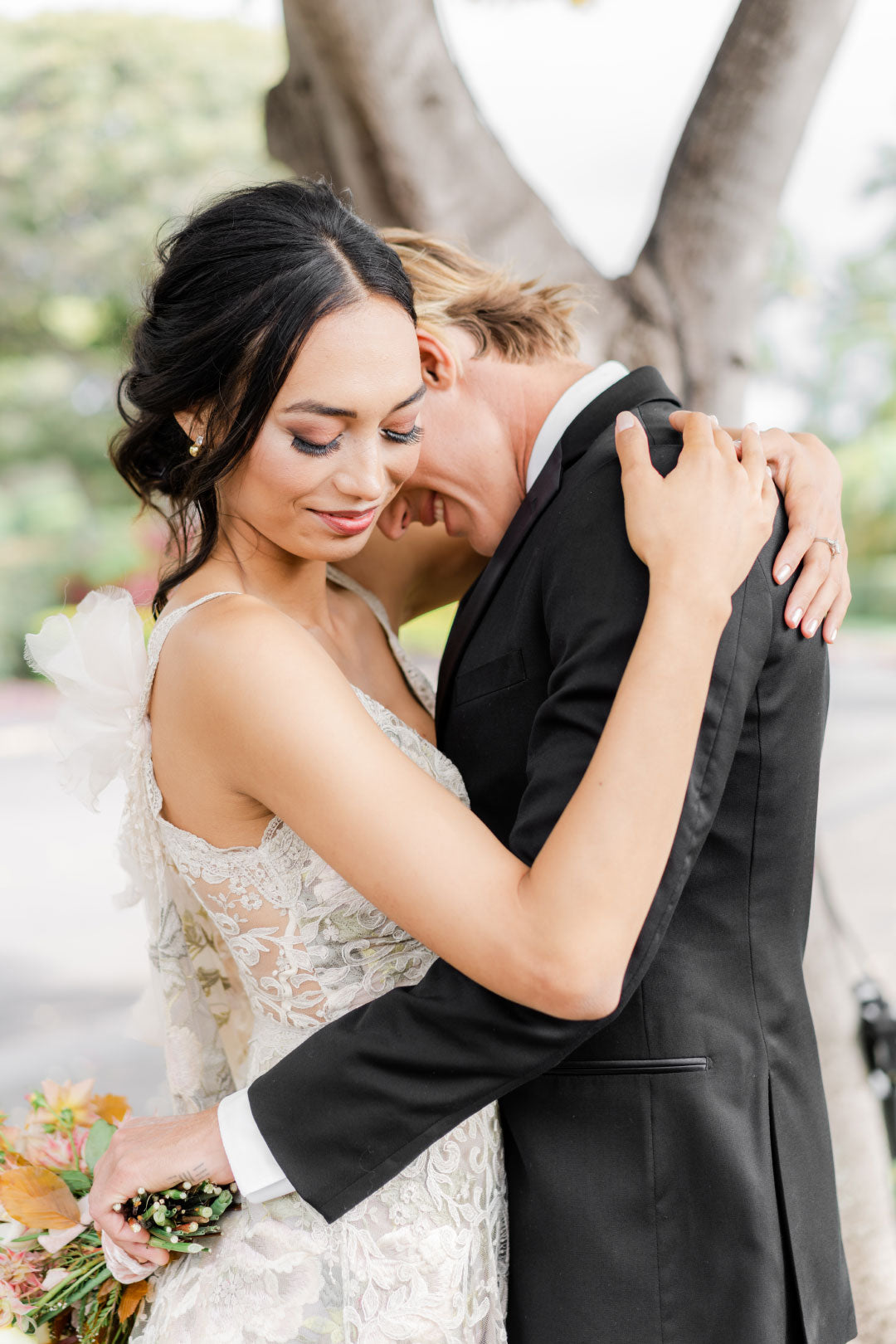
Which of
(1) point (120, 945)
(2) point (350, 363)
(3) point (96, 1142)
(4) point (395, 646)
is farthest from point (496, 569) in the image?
(1) point (120, 945)

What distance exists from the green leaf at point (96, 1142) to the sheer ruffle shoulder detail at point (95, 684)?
55 cm

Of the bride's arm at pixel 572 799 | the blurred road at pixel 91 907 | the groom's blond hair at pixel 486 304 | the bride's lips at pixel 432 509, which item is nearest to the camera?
the bride's arm at pixel 572 799

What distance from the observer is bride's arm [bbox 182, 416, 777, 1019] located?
1.37 meters

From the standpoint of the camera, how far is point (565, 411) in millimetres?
1902

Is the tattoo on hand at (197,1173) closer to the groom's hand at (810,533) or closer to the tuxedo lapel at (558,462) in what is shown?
the tuxedo lapel at (558,462)

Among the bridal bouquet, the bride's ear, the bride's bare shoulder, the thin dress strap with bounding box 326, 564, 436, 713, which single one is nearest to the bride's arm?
the bride's bare shoulder

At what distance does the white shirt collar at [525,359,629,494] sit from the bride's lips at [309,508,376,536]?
11.6 inches

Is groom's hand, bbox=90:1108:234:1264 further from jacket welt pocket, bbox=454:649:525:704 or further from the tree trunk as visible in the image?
the tree trunk

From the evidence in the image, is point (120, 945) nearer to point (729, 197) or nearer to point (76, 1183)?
point (76, 1183)

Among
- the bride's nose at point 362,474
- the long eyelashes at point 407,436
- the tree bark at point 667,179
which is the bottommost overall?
the bride's nose at point 362,474

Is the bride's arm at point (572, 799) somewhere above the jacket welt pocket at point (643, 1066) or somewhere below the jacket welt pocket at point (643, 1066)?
above

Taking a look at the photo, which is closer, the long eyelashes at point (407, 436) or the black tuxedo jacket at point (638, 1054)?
the black tuxedo jacket at point (638, 1054)

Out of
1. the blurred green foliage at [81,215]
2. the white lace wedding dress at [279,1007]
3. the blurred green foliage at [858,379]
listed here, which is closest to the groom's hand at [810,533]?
the white lace wedding dress at [279,1007]

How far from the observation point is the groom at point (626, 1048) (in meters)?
1.48
